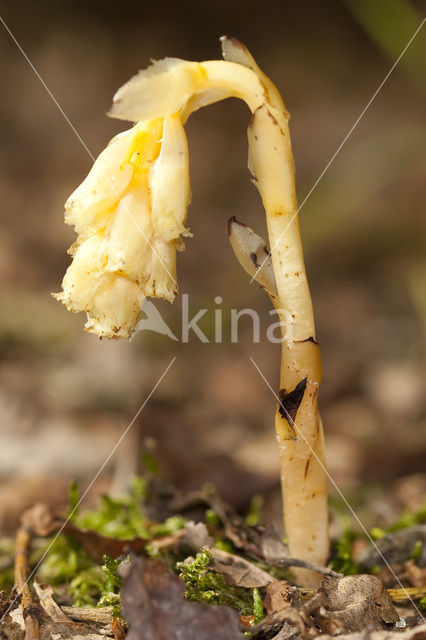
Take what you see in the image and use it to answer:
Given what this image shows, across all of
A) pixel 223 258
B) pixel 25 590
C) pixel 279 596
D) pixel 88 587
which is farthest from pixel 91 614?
pixel 223 258

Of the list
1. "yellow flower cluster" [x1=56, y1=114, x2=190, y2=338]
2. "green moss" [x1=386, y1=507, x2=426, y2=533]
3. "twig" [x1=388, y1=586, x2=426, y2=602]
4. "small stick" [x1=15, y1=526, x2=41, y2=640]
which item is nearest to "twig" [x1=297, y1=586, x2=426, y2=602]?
"twig" [x1=388, y1=586, x2=426, y2=602]

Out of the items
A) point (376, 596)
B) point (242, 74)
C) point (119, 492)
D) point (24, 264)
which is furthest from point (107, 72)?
point (376, 596)

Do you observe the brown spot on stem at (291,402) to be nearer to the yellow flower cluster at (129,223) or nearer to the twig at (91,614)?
the yellow flower cluster at (129,223)

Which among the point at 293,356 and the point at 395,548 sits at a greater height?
the point at 293,356

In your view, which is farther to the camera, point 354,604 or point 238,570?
point 238,570

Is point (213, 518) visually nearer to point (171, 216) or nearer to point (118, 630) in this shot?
point (118, 630)

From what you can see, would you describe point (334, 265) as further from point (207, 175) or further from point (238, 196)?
point (207, 175)
